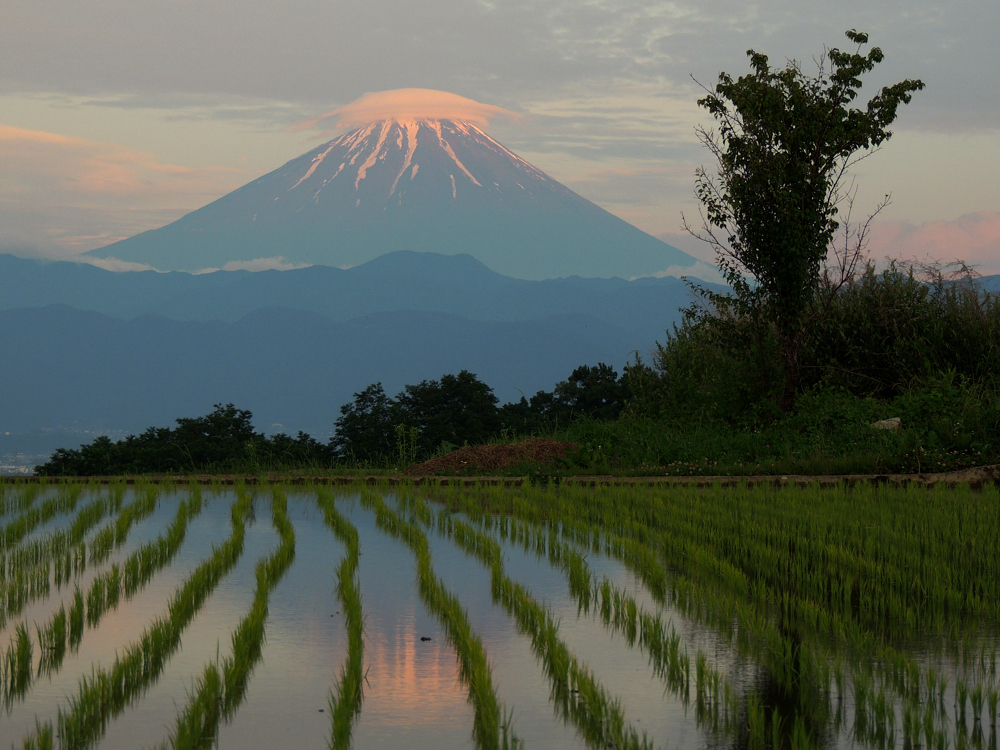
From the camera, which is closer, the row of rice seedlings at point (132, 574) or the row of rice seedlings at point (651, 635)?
the row of rice seedlings at point (651, 635)

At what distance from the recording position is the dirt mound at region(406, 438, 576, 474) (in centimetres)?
1942

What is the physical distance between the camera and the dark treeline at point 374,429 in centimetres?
2781

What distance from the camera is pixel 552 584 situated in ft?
30.1

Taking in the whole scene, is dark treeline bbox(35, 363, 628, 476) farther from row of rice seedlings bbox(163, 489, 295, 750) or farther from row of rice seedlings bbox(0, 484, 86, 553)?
row of rice seedlings bbox(163, 489, 295, 750)

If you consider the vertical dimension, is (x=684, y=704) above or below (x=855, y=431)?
below

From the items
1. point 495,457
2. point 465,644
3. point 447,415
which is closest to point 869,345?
point 495,457

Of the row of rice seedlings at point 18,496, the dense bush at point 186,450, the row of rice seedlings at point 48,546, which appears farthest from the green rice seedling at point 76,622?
the dense bush at point 186,450

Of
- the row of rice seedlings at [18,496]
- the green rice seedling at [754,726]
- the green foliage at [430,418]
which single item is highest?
the green foliage at [430,418]

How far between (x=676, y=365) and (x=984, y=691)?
19.4 meters

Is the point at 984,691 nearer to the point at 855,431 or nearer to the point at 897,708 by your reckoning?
the point at 897,708

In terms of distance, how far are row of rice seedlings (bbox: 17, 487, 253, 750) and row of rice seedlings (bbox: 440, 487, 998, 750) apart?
3.51 meters

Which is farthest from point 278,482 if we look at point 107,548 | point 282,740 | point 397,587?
point 282,740

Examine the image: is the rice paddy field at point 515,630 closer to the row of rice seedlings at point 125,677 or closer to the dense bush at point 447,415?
the row of rice seedlings at point 125,677

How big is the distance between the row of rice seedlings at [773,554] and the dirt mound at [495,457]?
3478mm
